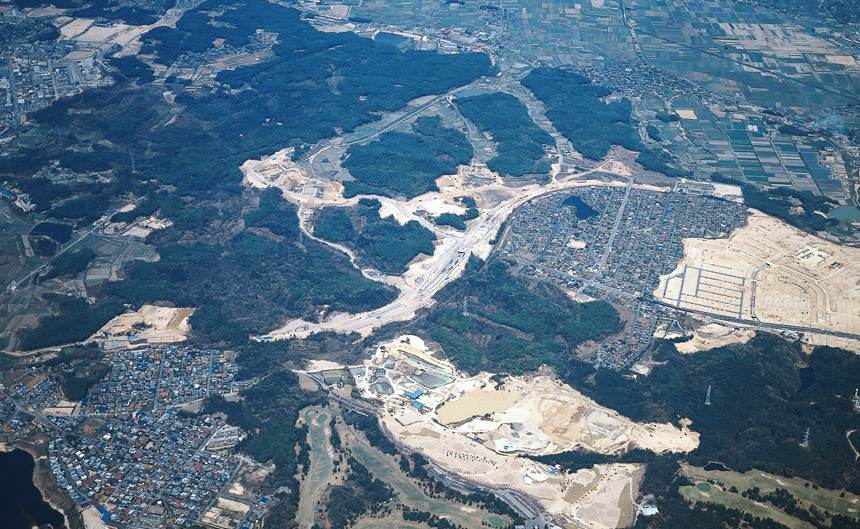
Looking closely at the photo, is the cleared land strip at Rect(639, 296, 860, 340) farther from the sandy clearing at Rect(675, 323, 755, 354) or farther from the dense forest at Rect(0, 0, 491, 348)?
the dense forest at Rect(0, 0, 491, 348)

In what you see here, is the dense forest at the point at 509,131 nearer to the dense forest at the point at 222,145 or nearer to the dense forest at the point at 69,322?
the dense forest at the point at 222,145

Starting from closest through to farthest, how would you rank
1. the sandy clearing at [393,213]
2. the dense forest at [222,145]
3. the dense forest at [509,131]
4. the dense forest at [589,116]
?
the dense forest at [222,145] < the sandy clearing at [393,213] < the dense forest at [509,131] < the dense forest at [589,116]

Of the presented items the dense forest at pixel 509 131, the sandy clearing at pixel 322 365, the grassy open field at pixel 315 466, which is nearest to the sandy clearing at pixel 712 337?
the sandy clearing at pixel 322 365

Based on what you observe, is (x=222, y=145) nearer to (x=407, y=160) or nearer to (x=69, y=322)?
(x=407, y=160)

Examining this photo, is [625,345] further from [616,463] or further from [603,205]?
[603,205]

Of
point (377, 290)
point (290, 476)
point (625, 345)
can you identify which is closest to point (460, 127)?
point (377, 290)

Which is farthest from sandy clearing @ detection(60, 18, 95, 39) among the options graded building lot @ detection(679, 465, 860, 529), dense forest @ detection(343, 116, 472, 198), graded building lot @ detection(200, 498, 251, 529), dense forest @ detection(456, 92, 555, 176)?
graded building lot @ detection(679, 465, 860, 529)

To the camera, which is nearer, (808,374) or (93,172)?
(808,374)
